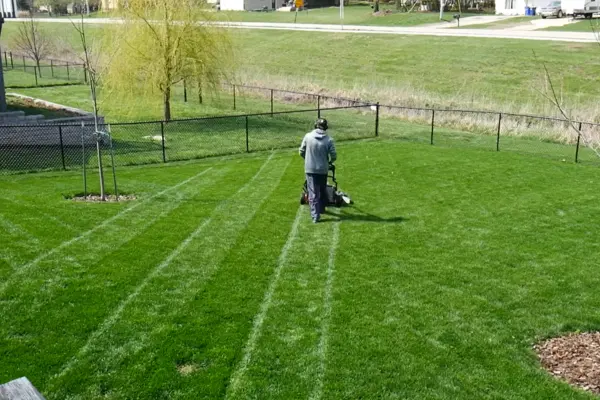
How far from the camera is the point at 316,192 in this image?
1084 cm

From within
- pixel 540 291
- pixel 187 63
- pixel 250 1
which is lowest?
pixel 540 291

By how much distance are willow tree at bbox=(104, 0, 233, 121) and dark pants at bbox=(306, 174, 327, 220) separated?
13644 mm

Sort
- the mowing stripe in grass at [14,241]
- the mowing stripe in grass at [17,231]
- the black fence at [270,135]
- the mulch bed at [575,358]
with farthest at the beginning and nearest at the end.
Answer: the black fence at [270,135] → the mowing stripe in grass at [17,231] → the mowing stripe in grass at [14,241] → the mulch bed at [575,358]

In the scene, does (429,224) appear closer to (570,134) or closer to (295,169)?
(295,169)

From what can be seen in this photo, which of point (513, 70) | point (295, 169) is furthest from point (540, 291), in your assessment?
point (513, 70)

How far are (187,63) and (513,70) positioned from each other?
20172 mm

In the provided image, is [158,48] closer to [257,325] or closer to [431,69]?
[257,325]

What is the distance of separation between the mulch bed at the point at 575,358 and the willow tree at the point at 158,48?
61.9 ft

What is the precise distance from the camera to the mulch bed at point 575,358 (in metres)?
6.11

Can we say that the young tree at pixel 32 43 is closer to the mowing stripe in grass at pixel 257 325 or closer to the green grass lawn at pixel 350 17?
the green grass lawn at pixel 350 17

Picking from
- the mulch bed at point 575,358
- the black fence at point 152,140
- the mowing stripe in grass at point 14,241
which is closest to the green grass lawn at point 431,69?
the black fence at point 152,140

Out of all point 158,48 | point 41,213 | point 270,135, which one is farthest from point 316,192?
point 158,48

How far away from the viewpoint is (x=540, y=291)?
27.0 ft

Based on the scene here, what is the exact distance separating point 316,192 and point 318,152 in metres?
0.76
